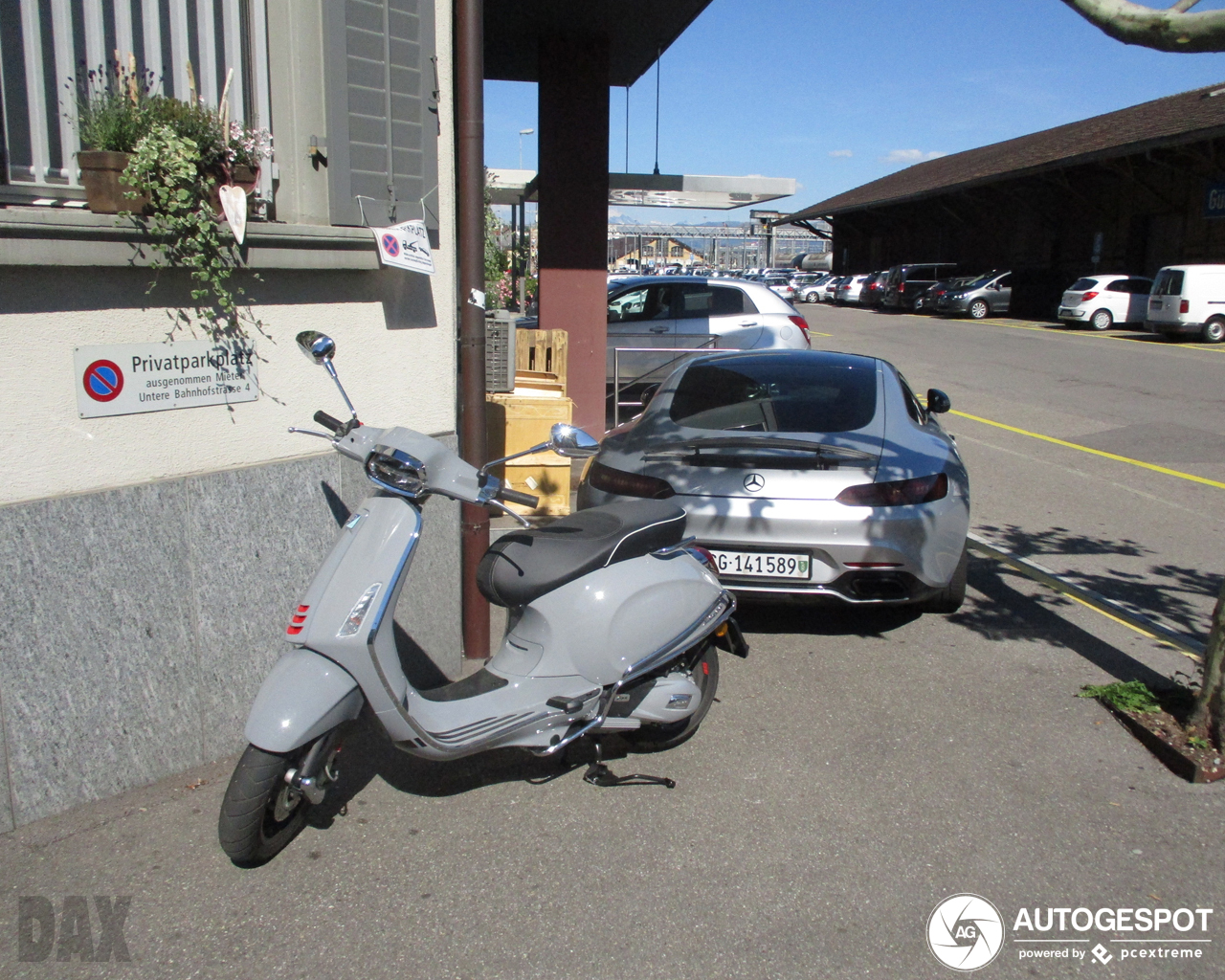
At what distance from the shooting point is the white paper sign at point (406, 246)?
4305 millimetres

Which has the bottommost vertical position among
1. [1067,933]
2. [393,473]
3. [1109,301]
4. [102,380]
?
[1067,933]

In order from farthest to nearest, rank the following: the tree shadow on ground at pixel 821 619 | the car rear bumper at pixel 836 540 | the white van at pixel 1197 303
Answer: the white van at pixel 1197 303 → the tree shadow on ground at pixel 821 619 → the car rear bumper at pixel 836 540

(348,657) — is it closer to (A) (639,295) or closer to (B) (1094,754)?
(B) (1094,754)

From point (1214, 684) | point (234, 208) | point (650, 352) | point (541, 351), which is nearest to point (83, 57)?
point (234, 208)

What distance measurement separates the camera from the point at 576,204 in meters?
9.77

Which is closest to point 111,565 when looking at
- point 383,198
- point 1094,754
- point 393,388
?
point 393,388

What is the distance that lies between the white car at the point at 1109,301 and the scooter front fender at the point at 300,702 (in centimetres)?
3055

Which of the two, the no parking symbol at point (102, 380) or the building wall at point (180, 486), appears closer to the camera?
the building wall at point (180, 486)

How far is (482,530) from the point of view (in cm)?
475

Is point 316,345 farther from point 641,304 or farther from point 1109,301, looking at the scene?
point 1109,301

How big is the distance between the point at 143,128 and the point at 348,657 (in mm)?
1965

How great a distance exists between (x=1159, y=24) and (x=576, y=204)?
659cm

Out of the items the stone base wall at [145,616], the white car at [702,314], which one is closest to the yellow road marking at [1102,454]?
the white car at [702,314]

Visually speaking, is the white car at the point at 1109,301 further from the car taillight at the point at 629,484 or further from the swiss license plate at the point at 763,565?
the swiss license plate at the point at 763,565
